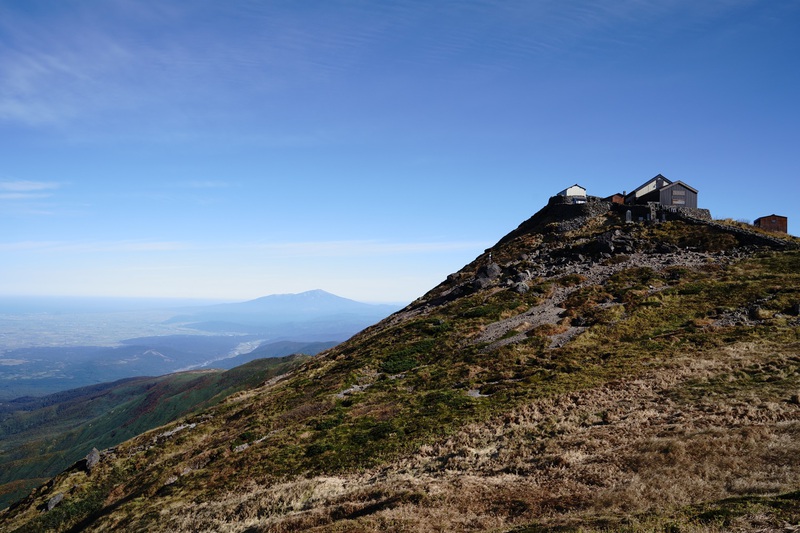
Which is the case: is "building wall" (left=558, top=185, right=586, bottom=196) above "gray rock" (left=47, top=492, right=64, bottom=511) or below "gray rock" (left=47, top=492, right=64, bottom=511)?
above

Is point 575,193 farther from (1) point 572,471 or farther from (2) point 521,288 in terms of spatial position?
(1) point 572,471

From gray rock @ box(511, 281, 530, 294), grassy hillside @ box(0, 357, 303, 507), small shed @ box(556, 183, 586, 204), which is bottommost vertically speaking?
grassy hillside @ box(0, 357, 303, 507)

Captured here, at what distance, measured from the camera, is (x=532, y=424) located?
88.3ft

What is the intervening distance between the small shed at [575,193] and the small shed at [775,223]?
103 feet

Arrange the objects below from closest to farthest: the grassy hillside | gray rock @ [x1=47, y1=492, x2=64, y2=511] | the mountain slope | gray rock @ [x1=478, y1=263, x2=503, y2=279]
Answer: the mountain slope < gray rock @ [x1=47, y1=492, x2=64, y2=511] < gray rock @ [x1=478, y1=263, x2=503, y2=279] < the grassy hillside

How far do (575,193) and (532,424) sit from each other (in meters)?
78.7

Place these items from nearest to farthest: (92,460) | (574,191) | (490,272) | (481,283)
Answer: (92,460) < (481,283) < (490,272) < (574,191)

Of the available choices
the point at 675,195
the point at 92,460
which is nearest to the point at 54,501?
the point at 92,460

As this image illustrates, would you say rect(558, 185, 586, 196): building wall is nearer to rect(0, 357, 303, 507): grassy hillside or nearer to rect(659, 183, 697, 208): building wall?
rect(659, 183, 697, 208): building wall

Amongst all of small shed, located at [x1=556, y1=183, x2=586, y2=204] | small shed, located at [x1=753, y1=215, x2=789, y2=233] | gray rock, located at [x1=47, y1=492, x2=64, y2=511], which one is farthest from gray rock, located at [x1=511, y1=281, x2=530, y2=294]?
gray rock, located at [x1=47, y1=492, x2=64, y2=511]

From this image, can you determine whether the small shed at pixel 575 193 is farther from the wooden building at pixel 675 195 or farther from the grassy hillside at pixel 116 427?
the grassy hillside at pixel 116 427

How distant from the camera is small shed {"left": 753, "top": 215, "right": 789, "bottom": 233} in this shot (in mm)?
73312

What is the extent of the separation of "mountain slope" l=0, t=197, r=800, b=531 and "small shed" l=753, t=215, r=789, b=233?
19.5 meters

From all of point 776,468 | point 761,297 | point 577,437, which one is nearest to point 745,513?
point 776,468
